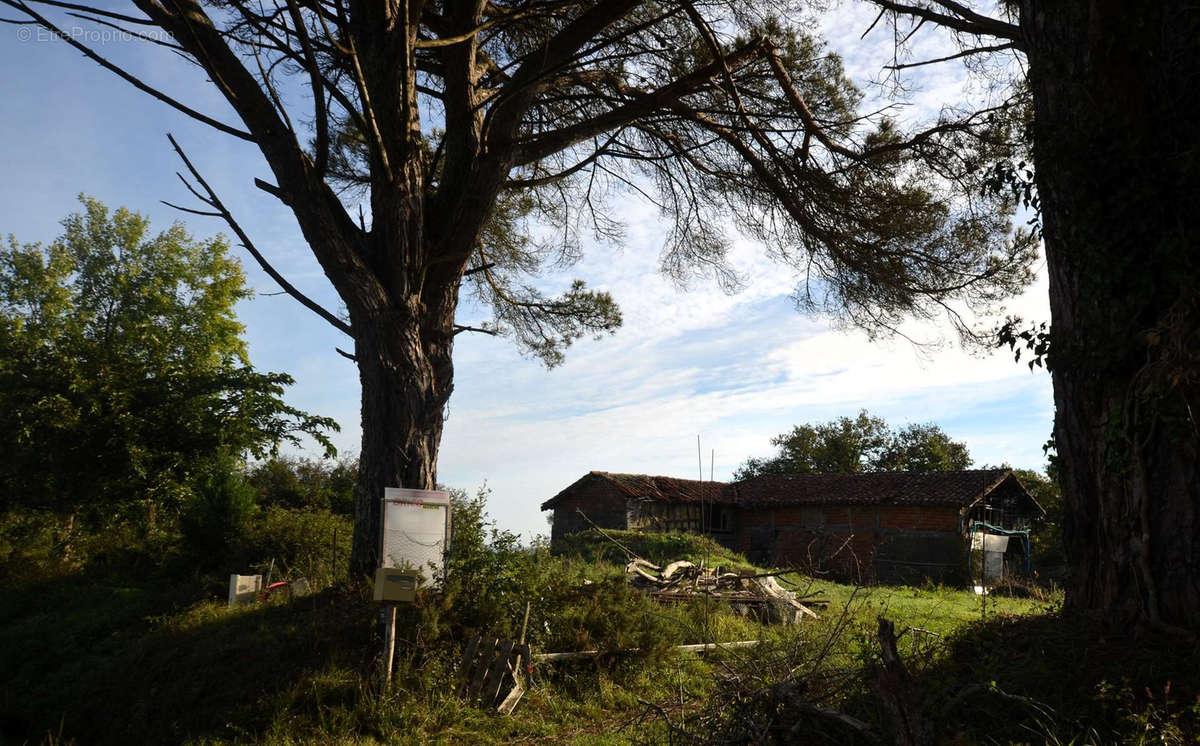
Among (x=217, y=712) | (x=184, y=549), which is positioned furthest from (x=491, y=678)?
(x=184, y=549)

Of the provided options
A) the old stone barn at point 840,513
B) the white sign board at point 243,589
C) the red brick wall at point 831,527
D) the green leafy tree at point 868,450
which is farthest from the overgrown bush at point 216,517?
the green leafy tree at point 868,450

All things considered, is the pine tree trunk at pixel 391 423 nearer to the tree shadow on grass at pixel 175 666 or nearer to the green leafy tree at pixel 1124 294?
the tree shadow on grass at pixel 175 666

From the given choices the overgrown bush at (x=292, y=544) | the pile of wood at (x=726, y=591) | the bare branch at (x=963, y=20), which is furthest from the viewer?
the overgrown bush at (x=292, y=544)

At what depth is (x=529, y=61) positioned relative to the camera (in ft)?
29.8

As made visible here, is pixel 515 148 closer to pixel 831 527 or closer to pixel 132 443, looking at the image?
pixel 132 443

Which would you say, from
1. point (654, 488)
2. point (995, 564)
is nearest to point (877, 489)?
point (995, 564)

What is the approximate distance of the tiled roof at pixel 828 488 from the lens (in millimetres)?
24484

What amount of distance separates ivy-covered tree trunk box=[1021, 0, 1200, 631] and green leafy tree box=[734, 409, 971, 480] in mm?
40195

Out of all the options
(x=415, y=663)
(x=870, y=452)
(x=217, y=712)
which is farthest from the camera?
(x=870, y=452)

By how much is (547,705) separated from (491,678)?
0.59 m

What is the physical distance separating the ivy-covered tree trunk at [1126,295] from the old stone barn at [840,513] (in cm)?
1688

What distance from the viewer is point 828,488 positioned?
28.0 meters

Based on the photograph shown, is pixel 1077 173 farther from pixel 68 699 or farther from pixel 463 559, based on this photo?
pixel 68 699

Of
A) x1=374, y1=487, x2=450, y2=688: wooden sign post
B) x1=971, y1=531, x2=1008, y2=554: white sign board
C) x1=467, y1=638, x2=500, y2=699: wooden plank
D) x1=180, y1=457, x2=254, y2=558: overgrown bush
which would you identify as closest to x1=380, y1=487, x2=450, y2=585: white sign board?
x1=374, y1=487, x2=450, y2=688: wooden sign post
